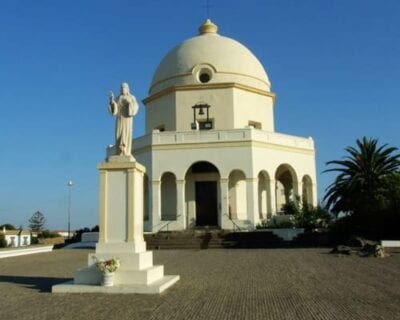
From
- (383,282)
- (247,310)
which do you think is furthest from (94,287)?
(383,282)

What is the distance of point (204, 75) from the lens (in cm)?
3672

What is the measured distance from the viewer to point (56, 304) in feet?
32.7

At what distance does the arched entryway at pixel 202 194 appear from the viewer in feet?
107

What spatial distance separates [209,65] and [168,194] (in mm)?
9964

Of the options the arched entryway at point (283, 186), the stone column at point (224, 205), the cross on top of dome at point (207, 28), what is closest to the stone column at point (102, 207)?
the stone column at point (224, 205)

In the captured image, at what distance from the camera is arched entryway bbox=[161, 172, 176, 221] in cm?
3344

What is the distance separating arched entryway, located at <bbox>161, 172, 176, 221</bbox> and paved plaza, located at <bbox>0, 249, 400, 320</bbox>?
16.9 metres

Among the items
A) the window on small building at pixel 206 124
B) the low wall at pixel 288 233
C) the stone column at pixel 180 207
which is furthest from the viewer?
the window on small building at pixel 206 124

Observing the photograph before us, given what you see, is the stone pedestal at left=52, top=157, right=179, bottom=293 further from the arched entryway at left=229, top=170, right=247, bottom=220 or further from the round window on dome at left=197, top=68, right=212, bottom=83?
the round window on dome at left=197, top=68, right=212, bottom=83

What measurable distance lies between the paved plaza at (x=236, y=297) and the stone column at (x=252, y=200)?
46.1 feet

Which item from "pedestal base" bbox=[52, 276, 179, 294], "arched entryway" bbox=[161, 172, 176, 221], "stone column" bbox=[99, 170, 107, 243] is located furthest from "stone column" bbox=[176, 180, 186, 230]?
"pedestal base" bbox=[52, 276, 179, 294]

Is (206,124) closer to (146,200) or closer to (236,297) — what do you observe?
(146,200)

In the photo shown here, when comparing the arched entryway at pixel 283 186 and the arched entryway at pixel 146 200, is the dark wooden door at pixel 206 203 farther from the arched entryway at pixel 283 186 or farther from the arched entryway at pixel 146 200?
the arched entryway at pixel 283 186

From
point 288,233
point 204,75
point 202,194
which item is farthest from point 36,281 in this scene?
point 204,75
